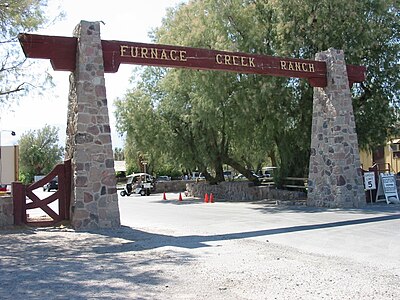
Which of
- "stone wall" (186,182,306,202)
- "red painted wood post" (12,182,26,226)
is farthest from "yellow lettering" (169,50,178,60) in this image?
"stone wall" (186,182,306,202)

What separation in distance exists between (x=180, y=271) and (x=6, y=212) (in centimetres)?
738

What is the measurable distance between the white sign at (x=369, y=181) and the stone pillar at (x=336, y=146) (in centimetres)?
67

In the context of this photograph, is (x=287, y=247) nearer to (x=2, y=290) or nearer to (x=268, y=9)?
(x=2, y=290)

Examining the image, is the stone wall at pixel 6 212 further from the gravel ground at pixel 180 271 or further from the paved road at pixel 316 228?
the paved road at pixel 316 228

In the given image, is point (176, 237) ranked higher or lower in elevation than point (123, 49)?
lower

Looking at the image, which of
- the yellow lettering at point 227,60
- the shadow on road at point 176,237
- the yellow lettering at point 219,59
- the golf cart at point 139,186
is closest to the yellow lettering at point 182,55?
the yellow lettering at point 219,59

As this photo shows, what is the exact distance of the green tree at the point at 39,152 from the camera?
6881 cm

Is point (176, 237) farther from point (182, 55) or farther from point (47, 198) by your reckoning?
point (182, 55)

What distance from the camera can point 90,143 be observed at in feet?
42.9

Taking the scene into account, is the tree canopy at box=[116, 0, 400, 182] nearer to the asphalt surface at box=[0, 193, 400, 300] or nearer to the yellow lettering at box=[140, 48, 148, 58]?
the yellow lettering at box=[140, 48, 148, 58]

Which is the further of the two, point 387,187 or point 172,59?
point 387,187

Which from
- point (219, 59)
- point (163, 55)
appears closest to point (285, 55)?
point (219, 59)

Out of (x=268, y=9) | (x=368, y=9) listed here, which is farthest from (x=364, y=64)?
(x=268, y=9)

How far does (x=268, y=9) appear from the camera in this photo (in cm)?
2181
